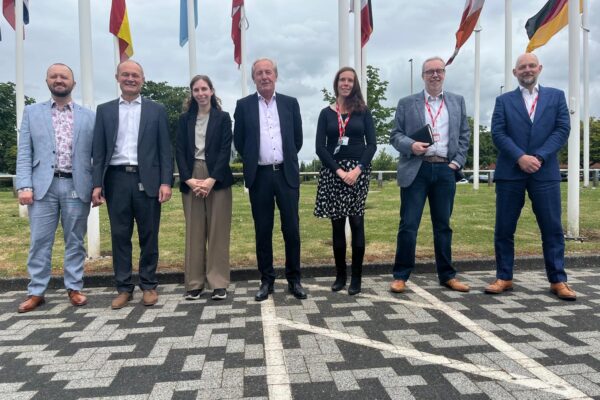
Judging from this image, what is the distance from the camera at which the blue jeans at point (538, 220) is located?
171 inches

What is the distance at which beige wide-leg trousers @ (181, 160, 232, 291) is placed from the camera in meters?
4.46

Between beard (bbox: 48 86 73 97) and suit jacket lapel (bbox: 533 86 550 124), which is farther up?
beard (bbox: 48 86 73 97)

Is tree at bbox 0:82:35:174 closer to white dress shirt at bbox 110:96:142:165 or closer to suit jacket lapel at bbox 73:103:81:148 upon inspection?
suit jacket lapel at bbox 73:103:81:148

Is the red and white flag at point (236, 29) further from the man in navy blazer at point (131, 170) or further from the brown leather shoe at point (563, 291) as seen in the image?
the brown leather shoe at point (563, 291)

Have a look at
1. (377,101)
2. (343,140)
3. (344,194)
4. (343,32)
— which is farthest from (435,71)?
(377,101)

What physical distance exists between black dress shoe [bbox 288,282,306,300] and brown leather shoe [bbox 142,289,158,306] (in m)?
1.34

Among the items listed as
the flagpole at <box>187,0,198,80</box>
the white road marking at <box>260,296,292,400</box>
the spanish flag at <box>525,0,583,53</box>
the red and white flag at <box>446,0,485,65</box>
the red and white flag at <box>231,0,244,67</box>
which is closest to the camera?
the white road marking at <box>260,296,292,400</box>

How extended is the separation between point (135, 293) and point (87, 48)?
3273 millimetres

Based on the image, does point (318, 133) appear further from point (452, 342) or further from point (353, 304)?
point (452, 342)

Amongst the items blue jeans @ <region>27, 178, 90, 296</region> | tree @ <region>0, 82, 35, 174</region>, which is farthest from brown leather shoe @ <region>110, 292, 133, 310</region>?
tree @ <region>0, 82, 35, 174</region>

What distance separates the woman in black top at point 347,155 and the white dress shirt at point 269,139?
1.37 ft

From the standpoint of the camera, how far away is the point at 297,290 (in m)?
4.43

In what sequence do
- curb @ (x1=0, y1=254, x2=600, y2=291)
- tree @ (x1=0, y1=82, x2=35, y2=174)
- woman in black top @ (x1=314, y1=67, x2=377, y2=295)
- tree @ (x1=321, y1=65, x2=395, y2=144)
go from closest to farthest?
woman in black top @ (x1=314, y1=67, x2=377, y2=295), curb @ (x1=0, y1=254, x2=600, y2=291), tree @ (x1=321, y1=65, x2=395, y2=144), tree @ (x1=0, y1=82, x2=35, y2=174)

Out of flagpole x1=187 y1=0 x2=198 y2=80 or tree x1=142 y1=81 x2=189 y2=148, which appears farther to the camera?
tree x1=142 y1=81 x2=189 y2=148
